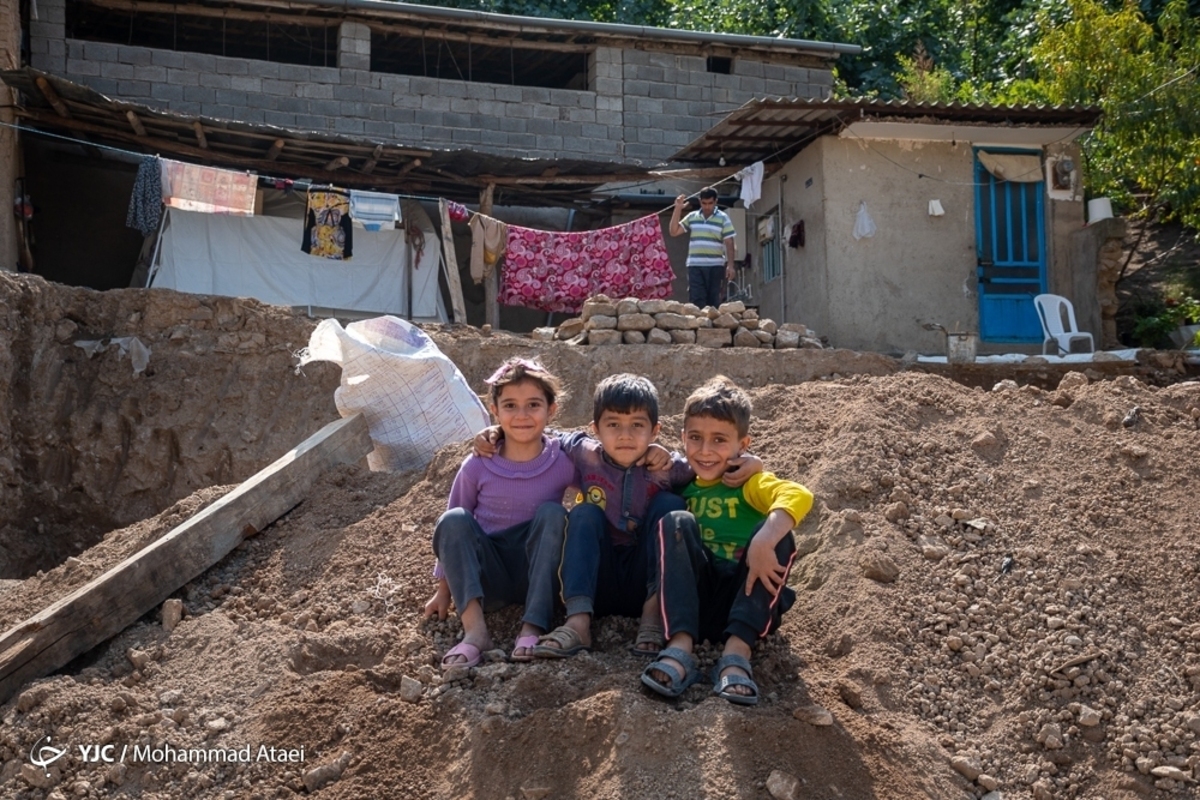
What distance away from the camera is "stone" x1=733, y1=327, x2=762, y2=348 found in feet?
30.3

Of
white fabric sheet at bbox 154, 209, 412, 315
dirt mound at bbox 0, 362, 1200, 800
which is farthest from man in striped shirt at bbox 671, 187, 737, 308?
dirt mound at bbox 0, 362, 1200, 800

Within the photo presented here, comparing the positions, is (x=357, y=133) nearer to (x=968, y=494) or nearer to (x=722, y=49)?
(x=722, y=49)

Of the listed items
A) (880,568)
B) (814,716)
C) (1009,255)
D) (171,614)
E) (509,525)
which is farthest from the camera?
(1009,255)

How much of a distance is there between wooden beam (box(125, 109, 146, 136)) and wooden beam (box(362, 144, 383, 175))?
215 cm

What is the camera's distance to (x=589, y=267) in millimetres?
11859

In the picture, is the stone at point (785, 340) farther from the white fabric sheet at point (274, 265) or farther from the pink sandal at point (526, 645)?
the pink sandal at point (526, 645)

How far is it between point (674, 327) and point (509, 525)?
5.52 metres

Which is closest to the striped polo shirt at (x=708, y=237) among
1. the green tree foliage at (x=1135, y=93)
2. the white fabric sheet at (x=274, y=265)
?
the white fabric sheet at (x=274, y=265)

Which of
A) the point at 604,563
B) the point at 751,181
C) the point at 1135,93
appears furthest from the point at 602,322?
the point at 1135,93

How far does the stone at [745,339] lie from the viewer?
9.23m

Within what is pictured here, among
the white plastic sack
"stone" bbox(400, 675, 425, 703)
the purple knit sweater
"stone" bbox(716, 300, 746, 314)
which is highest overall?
"stone" bbox(716, 300, 746, 314)

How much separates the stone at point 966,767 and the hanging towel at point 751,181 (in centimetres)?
902

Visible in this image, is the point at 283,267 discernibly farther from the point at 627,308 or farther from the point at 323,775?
the point at 323,775

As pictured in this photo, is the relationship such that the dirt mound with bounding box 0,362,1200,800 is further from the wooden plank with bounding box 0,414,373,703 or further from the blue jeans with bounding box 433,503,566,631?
the blue jeans with bounding box 433,503,566,631
